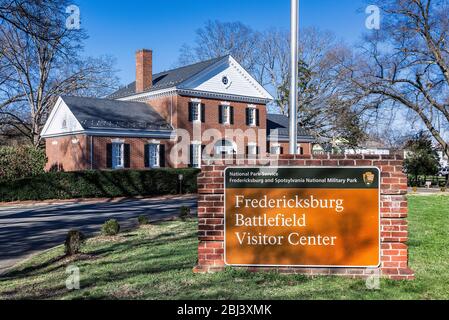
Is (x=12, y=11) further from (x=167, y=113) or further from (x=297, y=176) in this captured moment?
(x=167, y=113)

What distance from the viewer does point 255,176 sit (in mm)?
7125

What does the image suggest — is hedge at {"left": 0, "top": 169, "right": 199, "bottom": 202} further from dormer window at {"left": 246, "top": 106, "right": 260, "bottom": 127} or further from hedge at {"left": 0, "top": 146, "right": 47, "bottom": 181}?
dormer window at {"left": 246, "top": 106, "right": 260, "bottom": 127}

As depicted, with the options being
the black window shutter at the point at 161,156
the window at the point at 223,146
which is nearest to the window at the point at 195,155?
the window at the point at 223,146

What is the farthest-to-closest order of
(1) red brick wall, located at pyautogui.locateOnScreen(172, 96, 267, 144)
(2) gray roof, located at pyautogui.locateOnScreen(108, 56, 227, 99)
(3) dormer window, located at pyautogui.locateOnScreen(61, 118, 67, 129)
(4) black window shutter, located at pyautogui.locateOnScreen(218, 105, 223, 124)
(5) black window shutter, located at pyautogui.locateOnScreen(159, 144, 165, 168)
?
1. (4) black window shutter, located at pyautogui.locateOnScreen(218, 105, 223, 124)
2. (2) gray roof, located at pyautogui.locateOnScreen(108, 56, 227, 99)
3. (1) red brick wall, located at pyautogui.locateOnScreen(172, 96, 267, 144)
4. (5) black window shutter, located at pyautogui.locateOnScreen(159, 144, 165, 168)
5. (3) dormer window, located at pyautogui.locateOnScreen(61, 118, 67, 129)

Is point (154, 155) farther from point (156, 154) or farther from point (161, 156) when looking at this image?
point (161, 156)

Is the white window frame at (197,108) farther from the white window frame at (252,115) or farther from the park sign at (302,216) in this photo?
the park sign at (302,216)

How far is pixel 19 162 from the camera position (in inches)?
1219

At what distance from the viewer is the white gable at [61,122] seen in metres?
34.5

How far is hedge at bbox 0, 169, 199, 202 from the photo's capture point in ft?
89.6

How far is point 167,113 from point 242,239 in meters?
31.6

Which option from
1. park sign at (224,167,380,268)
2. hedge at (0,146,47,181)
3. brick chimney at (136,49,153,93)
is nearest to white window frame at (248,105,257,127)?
brick chimney at (136,49,153,93)

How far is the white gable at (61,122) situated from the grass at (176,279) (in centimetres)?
2480

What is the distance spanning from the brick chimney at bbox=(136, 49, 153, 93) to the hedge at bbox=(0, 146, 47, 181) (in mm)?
11359
